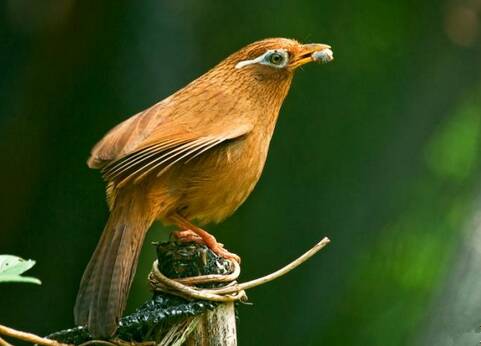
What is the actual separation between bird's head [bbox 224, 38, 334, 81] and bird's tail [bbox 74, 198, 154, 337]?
3.63 feet

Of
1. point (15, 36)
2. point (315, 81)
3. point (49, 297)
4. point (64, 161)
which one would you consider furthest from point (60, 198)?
point (315, 81)

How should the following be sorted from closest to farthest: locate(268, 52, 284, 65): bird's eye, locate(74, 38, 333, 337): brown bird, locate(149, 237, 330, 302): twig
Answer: locate(149, 237, 330, 302): twig < locate(74, 38, 333, 337): brown bird < locate(268, 52, 284, 65): bird's eye

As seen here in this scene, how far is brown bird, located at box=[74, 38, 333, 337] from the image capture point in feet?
12.3

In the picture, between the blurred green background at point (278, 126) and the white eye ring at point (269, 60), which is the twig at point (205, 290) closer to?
the white eye ring at point (269, 60)

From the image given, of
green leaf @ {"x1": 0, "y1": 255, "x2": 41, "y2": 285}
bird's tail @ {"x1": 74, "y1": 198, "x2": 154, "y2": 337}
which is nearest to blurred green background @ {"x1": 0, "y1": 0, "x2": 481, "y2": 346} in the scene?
bird's tail @ {"x1": 74, "y1": 198, "x2": 154, "y2": 337}

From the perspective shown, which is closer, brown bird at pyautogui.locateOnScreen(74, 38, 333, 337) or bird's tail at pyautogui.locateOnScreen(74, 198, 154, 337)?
bird's tail at pyautogui.locateOnScreen(74, 198, 154, 337)

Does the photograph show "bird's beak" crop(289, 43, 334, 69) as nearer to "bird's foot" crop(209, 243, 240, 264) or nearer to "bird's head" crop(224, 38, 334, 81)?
"bird's head" crop(224, 38, 334, 81)

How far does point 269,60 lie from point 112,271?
63.6 inches

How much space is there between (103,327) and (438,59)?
4.25 meters

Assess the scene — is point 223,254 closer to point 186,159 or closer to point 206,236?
A: point 206,236

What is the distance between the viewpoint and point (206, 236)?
4.23 metres

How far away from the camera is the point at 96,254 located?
3826 mm

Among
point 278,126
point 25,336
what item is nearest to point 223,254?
point 25,336

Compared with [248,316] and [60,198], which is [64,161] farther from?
[248,316]
